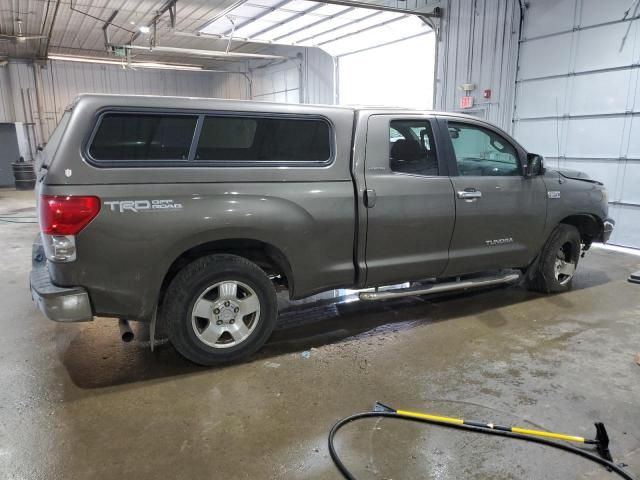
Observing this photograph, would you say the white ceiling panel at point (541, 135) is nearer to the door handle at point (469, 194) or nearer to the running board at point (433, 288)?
the running board at point (433, 288)

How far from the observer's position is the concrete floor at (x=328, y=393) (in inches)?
90.3

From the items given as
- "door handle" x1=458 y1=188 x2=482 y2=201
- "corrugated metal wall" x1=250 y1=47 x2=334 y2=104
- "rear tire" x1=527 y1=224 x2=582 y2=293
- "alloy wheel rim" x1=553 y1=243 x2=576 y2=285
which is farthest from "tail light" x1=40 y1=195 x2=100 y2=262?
"corrugated metal wall" x1=250 y1=47 x2=334 y2=104

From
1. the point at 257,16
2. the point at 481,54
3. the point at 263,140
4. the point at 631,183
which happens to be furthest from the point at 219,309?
the point at 257,16

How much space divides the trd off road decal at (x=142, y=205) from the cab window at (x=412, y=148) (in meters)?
1.71

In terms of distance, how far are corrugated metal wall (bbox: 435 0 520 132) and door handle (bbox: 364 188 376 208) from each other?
674cm

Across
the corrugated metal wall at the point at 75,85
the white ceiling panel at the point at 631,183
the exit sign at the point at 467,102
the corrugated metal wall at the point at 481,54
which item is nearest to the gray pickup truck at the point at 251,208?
the white ceiling panel at the point at 631,183

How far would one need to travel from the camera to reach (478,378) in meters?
3.13

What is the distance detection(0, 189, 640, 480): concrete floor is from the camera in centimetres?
229

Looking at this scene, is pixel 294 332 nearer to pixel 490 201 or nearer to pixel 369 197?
pixel 369 197

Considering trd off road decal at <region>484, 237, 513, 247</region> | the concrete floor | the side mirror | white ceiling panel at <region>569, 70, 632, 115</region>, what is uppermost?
white ceiling panel at <region>569, 70, 632, 115</region>

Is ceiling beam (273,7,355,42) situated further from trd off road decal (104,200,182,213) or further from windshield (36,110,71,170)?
trd off road decal (104,200,182,213)

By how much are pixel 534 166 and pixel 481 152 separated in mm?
487

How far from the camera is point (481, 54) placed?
9.23 meters

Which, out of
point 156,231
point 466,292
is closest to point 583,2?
point 466,292
